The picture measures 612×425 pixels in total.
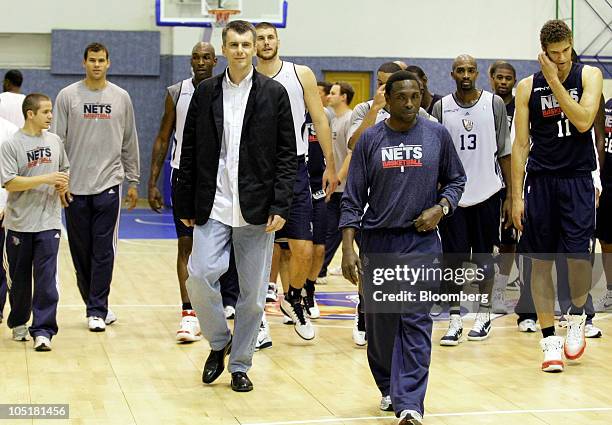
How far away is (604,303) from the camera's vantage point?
31.5 ft

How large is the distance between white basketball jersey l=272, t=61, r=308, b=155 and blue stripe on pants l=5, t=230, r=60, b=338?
1.82 meters

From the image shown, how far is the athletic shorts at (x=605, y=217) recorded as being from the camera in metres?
9.08

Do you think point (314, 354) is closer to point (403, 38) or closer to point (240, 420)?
point (240, 420)

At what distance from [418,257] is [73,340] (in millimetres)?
3244

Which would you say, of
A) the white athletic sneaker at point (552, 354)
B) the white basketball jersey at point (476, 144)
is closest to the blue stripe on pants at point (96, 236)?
the white basketball jersey at point (476, 144)

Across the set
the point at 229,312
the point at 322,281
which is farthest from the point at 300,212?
the point at 322,281

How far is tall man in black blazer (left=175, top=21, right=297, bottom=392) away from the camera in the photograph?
5.94 metres

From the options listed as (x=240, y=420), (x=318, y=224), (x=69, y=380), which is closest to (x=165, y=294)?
(x=318, y=224)

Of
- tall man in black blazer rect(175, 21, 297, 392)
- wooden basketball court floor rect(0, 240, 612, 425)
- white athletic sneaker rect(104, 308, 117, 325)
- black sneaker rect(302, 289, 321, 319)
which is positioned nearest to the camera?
wooden basketball court floor rect(0, 240, 612, 425)

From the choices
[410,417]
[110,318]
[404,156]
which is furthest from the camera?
[110,318]

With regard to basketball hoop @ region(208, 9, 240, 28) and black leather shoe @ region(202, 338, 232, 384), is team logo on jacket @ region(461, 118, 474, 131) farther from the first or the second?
basketball hoop @ region(208, 9, 240, 28)

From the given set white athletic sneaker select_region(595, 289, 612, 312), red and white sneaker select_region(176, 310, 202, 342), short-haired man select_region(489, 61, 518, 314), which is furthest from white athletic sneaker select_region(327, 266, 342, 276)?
red and white sneaker select_region(176, 310, 202, 342)

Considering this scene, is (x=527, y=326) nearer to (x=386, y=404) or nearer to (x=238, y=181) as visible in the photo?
(x=386, y=404)

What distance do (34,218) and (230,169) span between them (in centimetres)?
200
